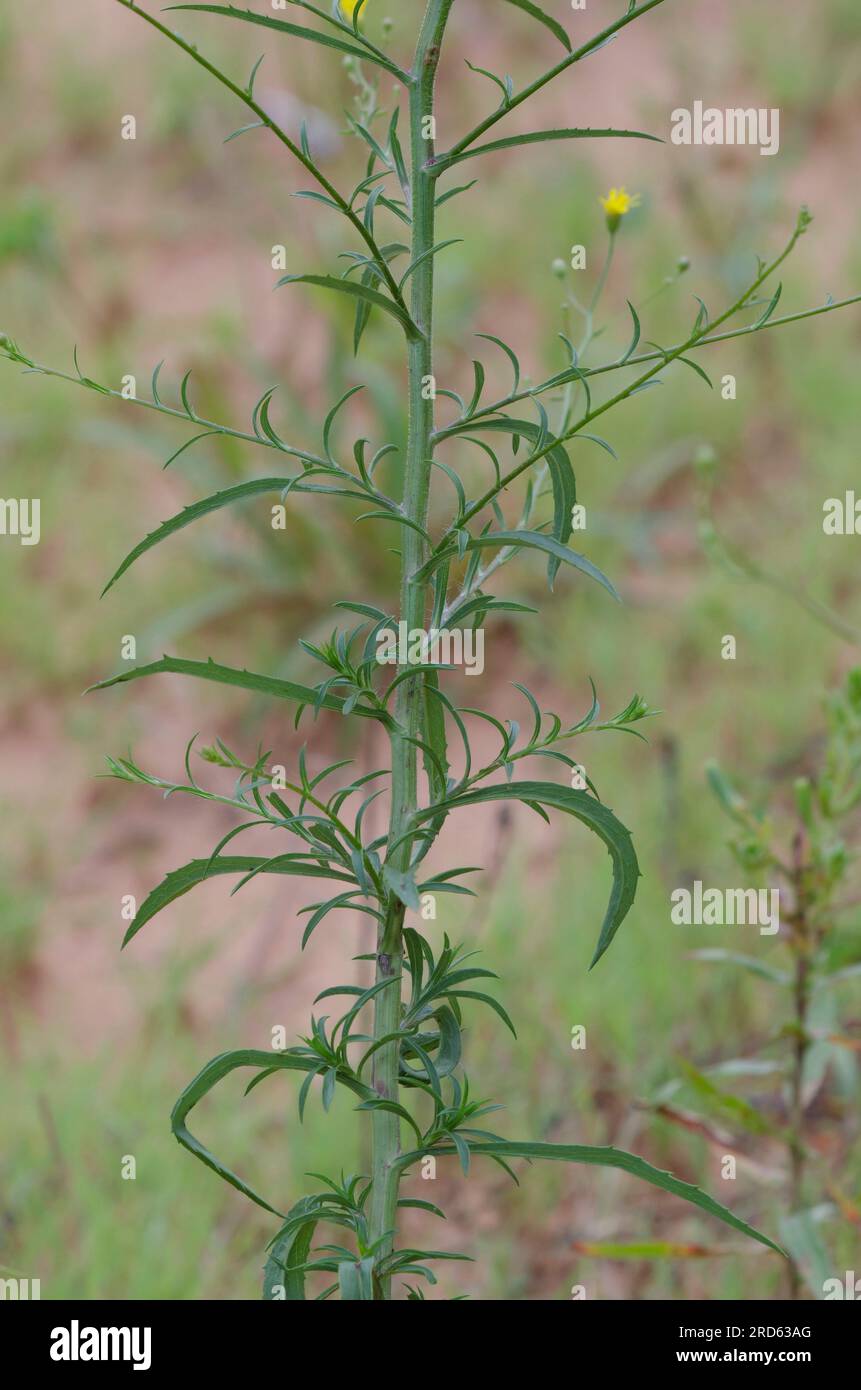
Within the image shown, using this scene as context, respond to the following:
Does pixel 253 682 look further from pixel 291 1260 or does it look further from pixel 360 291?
pixel 291 1260


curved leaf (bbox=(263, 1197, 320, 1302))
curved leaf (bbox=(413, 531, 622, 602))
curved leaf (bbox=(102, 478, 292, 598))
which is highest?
curved leaf (bbox=(102, 478, 292, 598))

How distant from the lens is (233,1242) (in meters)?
1.85

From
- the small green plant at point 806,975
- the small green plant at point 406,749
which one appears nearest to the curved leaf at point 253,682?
the small green plant at point 406,749

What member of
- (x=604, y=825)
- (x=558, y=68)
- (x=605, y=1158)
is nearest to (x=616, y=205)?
(x=558, y=68)

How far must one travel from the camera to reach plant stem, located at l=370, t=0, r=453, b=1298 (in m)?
0.75

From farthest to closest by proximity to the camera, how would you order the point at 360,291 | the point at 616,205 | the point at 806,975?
the point at 806,975
the point at 616,205
the point at 360,291

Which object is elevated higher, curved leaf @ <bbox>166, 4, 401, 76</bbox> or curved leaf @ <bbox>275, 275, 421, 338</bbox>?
curved leaf @ <bbox>166, 4, 401, 76</bbox>

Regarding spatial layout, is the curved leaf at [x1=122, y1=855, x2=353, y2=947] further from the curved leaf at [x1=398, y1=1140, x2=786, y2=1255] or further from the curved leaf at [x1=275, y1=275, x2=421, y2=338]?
the curved leaf at [x1=275, y1=275, x2=421, y2=338]

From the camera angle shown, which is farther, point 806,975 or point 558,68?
point 806,975

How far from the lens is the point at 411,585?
765 millimetres

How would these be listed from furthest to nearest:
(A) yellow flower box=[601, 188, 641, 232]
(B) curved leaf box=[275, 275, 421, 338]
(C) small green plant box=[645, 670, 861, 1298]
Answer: (C) small green plant box=[645, 670, 861, 1298]
(A) yellow flower box=[601, 188, 641, 232]
(B) curved leaf box=[275, 275, 421, 338]

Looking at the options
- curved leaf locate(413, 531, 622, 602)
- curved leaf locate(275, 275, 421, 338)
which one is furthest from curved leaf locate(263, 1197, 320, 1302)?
curved leaf locate(275, 275, 421, 338)
